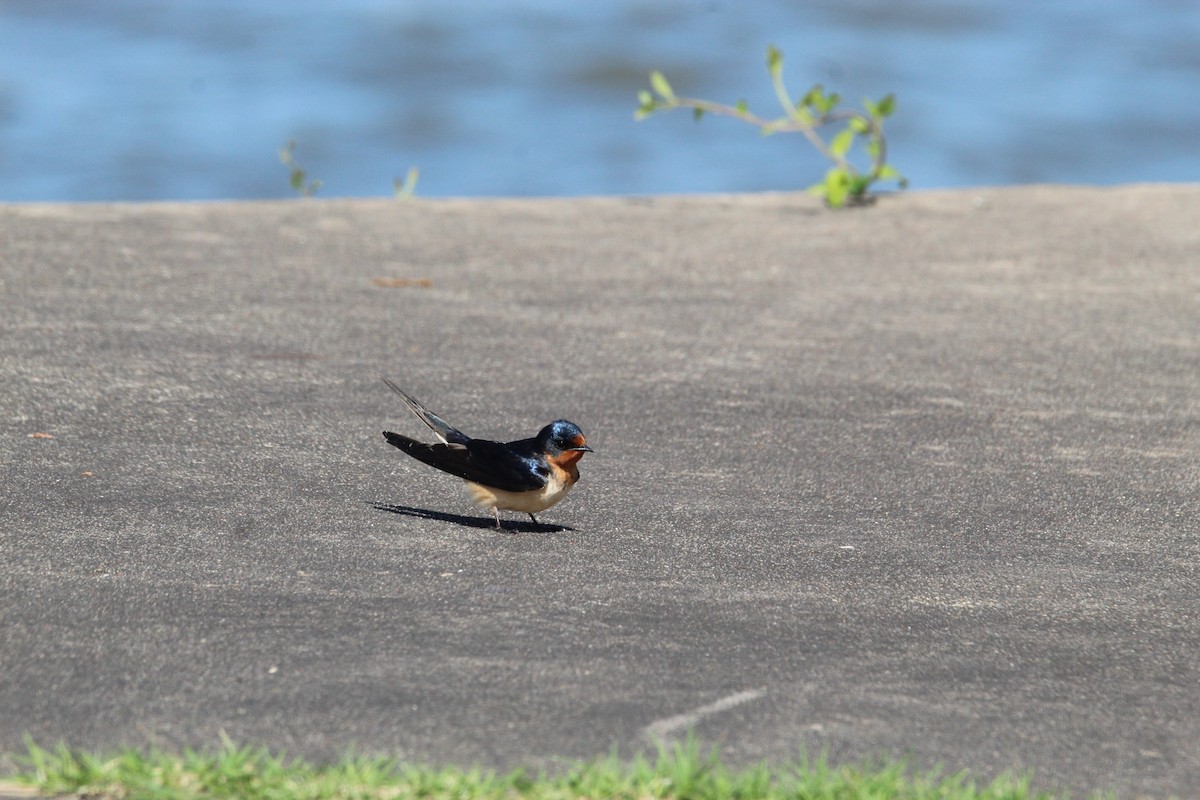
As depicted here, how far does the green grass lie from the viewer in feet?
10.8

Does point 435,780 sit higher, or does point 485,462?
point 485,462

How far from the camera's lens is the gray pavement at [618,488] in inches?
150

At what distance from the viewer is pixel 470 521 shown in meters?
5.35

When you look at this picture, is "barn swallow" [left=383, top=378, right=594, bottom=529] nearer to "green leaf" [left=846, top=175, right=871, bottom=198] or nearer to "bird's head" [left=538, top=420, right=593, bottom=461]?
"bird's head" [left=538, top=420, right=593, bottom=461]

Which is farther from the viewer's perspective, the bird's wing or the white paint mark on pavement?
the bird's wing

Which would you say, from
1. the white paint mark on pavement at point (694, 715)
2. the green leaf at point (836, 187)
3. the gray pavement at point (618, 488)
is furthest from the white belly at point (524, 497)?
the green leaf at point (836, 187)

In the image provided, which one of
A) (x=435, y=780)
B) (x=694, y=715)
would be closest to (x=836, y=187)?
(x=694, y=715)

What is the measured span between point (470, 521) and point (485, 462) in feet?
0.96

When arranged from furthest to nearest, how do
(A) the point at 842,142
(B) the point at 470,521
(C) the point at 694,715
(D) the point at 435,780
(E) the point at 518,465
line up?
(A) the point at 842,142 → (B) the point at 470,521 → (E) the point at 518,465 → (C) the point at 694,715 → (D) the point at 435,780

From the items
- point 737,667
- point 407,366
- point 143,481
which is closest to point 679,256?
point 407,366

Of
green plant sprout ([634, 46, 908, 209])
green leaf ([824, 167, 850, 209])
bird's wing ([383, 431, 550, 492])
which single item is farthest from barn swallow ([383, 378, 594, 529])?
green leaf ([824, 167, 850, 209])

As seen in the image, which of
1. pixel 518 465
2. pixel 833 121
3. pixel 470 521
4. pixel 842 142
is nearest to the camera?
pixel 518 465

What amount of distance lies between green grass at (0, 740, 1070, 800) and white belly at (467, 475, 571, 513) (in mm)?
1692

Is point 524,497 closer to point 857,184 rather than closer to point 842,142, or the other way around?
point 842,142
